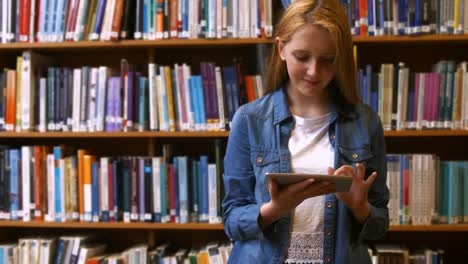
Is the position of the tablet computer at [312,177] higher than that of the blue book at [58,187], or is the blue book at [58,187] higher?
the tablet computer at [312,177]

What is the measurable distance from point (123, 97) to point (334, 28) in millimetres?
1188

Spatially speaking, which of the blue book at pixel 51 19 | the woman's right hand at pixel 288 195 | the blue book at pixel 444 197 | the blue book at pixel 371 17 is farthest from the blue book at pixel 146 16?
the blue book at pixel 444 197

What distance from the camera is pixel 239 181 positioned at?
1226mm

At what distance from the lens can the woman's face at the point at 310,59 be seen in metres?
1.17

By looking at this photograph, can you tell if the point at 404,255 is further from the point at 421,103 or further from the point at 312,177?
the point at 312,177

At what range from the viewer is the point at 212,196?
2.10 metres

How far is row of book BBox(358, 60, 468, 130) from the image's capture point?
6.63 feet

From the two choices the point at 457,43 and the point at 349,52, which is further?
the point at 457,43

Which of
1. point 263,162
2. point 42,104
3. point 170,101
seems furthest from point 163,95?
point 263,162

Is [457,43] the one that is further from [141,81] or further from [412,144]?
[141,81]

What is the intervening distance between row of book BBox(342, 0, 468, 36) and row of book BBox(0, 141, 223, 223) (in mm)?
744

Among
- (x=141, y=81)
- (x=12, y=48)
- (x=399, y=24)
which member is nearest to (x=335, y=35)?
(x=399, y=24)

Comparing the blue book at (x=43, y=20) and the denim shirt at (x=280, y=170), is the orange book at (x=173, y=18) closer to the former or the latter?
the blue book at (x=43, y=20)

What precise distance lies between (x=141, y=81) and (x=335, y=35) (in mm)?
1141
